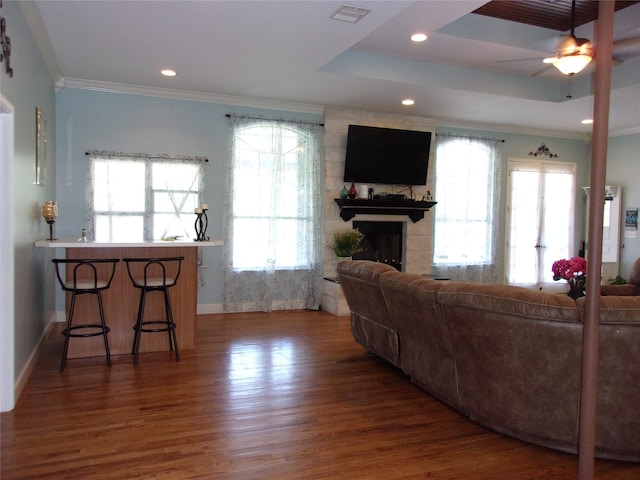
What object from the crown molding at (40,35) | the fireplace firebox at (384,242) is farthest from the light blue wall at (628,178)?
Result: the crown molding at (40,35)

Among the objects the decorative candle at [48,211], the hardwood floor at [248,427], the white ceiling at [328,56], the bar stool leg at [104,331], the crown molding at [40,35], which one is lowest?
the hardwood floor at [248,427]

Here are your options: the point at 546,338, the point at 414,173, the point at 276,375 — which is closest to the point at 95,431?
the point at 276,375

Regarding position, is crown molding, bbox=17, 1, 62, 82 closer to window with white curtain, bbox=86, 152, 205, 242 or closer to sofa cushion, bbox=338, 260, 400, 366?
window with white curtain, bbox=86, 152, 205, 242

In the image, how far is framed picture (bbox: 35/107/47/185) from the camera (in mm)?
4398

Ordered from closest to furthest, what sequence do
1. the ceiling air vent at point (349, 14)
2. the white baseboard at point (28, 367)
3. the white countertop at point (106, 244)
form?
1. the white baseboard at point (28, 367)
2. the ceiling air vent at point (349, 14)
3. the white countertop at point (106, 244)

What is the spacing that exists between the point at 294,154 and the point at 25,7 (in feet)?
12.4

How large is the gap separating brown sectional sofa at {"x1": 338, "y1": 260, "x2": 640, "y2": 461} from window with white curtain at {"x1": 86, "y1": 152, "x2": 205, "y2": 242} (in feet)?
12.6

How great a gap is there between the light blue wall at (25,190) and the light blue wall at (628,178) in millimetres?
8376

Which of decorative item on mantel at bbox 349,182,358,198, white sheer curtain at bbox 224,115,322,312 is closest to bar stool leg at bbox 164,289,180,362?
white sheer curtain at bbox 224,115,322,312

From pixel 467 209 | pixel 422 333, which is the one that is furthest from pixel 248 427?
pixel 467 209

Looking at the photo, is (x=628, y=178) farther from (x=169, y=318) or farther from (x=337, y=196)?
(x=169, y=318)

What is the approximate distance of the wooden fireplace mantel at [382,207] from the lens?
696cm

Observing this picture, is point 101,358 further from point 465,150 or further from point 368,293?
point 465,150

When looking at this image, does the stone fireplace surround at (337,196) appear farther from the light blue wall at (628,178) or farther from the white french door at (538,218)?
the light blue wall at (628,178)
